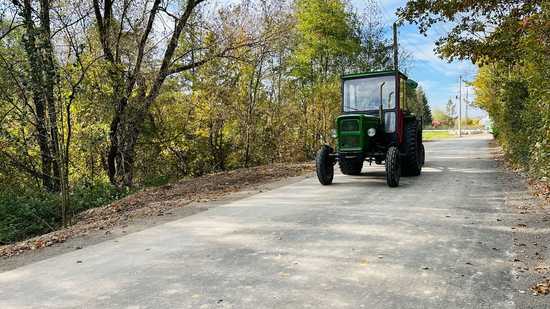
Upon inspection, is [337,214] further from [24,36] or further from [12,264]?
[24,36]

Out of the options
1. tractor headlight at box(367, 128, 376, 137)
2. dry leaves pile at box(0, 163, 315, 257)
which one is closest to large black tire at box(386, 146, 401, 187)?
tractor headlight at box(367, 128, 376, 137)

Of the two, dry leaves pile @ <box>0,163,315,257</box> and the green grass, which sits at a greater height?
the green grass

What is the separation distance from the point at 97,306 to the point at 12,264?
6.82 feet

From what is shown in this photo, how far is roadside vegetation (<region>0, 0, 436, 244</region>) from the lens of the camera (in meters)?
8.04

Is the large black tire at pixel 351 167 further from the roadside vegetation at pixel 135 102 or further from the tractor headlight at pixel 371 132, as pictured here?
the roadside vegetation at pixel 135 102

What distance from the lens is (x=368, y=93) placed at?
10.0 meters

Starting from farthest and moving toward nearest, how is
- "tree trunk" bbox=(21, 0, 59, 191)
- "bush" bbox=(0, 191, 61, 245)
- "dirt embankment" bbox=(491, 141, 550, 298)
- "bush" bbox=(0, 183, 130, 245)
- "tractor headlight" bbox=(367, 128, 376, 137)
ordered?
"tractor headlight" bbox=(367, 128, 376, 137)
"bush" bbox=(0, 183, 130, 245)
"bush" bbox=(0, 191, 61, 245)
"tree trunk" bbox=(21, 0, 59, 191)
"dirt embankment" bbox=(491, 141, 550, 298)

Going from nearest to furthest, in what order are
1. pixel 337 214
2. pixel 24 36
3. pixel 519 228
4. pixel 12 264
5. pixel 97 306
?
1. pixel 97 306
2. pixel 12 264
3. pixel 519 228
4. pixel 337 214
5. pixel 24 36

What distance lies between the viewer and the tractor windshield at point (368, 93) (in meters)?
9.80

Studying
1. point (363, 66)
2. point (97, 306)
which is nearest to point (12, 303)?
point (97, 306)

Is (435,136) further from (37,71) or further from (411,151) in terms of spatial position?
(37,71)

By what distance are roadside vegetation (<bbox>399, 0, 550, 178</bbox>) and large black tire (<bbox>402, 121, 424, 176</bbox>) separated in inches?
92.8

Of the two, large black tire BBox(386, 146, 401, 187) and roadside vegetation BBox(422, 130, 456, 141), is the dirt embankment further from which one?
roadside vegetation BBox(422, 130, 456, 141)

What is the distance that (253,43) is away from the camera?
12289mm
